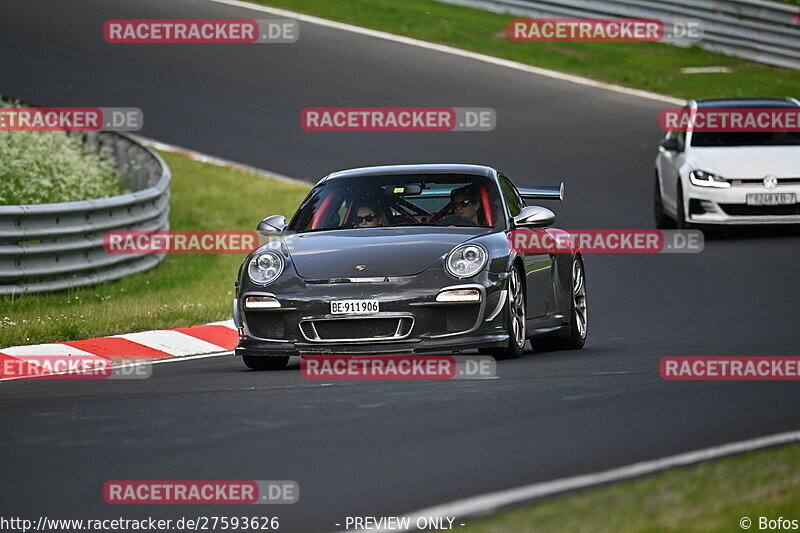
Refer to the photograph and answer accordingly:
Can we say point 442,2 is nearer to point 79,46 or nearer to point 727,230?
point 79,46

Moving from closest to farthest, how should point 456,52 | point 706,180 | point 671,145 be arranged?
point 706,180
point 671,145
point 456,52

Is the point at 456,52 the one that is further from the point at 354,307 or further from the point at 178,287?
the point at 354,307

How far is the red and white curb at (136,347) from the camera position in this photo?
11.6 m

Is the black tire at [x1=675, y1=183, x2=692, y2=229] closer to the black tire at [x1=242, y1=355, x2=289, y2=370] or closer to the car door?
the car door

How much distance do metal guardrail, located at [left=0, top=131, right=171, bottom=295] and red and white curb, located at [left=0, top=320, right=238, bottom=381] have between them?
1896 millimetres

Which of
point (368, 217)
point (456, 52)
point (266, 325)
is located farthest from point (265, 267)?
point (456, 52)

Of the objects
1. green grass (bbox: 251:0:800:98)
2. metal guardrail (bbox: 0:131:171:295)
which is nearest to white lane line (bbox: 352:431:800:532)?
metal guardrail (bbox: 0:131:171:295)

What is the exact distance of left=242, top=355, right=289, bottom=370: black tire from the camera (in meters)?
10.2

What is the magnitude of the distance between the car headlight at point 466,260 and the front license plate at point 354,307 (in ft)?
1.71

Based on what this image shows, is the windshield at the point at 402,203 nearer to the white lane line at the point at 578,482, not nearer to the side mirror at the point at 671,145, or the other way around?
the white lane line at the point at 578,482

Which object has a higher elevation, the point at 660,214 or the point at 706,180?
the point at 706,180

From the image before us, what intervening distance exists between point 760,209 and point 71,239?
7687mm

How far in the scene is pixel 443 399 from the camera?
796 cm

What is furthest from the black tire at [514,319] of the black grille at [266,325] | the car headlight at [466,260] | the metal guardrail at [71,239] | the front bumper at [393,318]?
the metal guardrail at [71,239]
